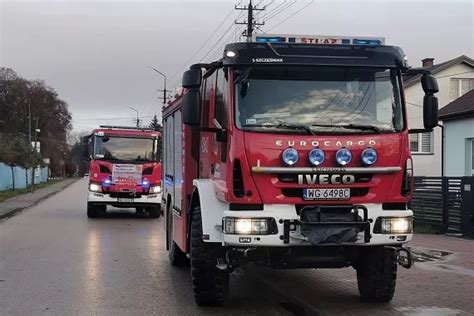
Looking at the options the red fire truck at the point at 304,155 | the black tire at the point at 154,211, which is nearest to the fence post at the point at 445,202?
the red fire truck at the point at 304,155

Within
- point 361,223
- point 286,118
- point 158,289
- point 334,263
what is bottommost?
point 158,289

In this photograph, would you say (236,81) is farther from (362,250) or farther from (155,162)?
(155,162)

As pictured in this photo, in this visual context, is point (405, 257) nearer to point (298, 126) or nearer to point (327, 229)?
point (327, 229)

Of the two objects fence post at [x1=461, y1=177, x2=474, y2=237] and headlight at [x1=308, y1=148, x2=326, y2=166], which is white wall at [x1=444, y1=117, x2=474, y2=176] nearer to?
fence post at [x1=461, y1=177, x2=474, y2=237]

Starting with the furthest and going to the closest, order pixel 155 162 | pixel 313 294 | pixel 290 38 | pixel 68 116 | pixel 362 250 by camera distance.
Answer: pixel 68 116 → pixel 155 162 → pixel 313 294 → pixel 362 250 → pixel 290 38

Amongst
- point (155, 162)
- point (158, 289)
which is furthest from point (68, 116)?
point (158, 289)

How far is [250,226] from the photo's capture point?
21.6 ft

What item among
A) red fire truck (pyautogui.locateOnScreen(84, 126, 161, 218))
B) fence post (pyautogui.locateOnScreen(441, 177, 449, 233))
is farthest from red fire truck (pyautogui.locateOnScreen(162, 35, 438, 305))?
red fire truck (pyautogui.locateOnScreen(84, 126, 161, 218))

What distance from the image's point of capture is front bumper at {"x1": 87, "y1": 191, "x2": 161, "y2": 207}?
2153 centimetres

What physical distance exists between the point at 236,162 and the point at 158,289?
3.09 meters

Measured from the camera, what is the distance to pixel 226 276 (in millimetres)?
7457

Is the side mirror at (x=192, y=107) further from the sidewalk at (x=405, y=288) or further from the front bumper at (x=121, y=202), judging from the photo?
the front bumper at (x=121, y=202)

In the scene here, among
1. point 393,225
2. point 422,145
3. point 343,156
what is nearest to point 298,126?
point 343,156

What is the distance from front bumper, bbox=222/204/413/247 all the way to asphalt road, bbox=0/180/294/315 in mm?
1232
